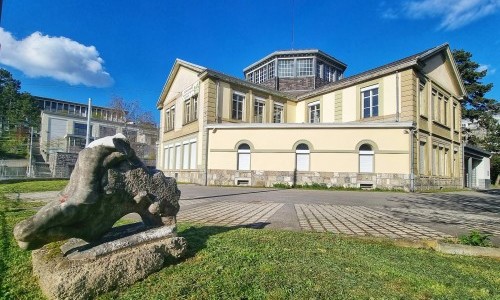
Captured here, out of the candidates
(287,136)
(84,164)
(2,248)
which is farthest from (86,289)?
(287,136)

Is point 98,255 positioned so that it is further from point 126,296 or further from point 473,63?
point 473,63

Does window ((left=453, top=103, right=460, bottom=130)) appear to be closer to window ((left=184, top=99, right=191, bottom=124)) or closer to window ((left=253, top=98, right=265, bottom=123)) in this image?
window ((left=253, top=98, right=265, bottom=123))

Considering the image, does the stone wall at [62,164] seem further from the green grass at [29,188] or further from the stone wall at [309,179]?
the stone wall at [309,179]

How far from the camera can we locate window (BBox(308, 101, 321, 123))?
25656 millimetres

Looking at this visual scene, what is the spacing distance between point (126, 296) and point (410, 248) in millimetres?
3736

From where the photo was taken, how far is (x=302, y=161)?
19.6 metres

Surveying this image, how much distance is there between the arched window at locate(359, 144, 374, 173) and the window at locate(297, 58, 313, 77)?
12.8 m

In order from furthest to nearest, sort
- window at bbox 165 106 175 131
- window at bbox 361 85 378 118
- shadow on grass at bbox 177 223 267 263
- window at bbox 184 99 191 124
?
window at bbox 165 106 175 131, window at bbox 184 99 191 124, window at bbox 361 85 378 118, shadow on grass at bbox 177 223 267 263

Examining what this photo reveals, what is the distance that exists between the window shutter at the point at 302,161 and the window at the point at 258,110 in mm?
6532

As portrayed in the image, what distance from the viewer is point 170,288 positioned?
249 centimetres

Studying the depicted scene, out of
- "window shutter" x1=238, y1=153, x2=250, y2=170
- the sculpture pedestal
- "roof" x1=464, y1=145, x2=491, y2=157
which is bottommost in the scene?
the sculpture pedestal

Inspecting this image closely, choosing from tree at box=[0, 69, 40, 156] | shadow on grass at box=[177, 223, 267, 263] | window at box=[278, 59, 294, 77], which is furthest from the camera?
tree at box=[0, 69, 40, 156]

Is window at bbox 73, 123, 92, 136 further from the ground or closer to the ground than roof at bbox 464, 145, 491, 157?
further from the ground

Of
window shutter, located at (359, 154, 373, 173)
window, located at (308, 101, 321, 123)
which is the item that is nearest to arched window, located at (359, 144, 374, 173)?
window shutter, located at (359, 154, 373, 173)
